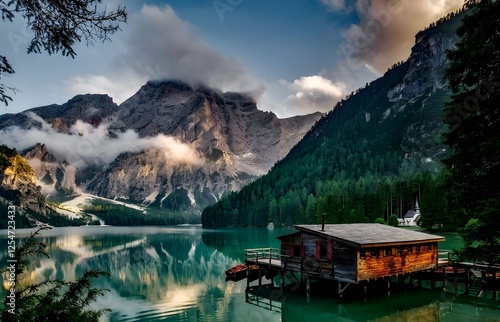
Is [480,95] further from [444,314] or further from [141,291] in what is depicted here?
[141,291]

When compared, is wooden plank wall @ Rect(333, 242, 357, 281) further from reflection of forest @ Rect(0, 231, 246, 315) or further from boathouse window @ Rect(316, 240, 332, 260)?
reflection of forest @ Rect(0, 231, 246, 315)

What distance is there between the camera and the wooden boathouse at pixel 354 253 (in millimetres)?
31422

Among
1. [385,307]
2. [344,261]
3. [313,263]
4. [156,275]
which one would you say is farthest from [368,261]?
[156,275]

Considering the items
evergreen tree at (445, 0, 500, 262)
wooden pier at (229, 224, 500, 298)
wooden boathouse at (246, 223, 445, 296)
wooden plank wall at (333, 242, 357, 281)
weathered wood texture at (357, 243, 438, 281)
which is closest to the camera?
evergreen tree at (445, 0, 500, 262)

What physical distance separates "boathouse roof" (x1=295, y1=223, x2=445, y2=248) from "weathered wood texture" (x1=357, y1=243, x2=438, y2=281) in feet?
2.89

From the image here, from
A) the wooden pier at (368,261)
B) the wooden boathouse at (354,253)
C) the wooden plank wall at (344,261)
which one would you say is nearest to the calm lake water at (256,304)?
the wooden pier at (368,261)

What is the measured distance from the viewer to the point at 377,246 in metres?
31.6

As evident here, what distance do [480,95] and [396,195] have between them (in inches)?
4565

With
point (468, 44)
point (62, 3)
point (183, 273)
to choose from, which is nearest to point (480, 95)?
point (468, 44)

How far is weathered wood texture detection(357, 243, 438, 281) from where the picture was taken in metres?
31.5

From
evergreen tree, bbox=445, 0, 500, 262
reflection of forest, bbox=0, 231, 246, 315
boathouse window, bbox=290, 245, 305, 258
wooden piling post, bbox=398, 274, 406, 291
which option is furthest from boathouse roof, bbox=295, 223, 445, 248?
evergreen tree, bbox=445, 0, 500, 262

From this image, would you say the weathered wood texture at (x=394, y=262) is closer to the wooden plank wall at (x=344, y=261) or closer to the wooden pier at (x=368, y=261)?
the wooden pier at (x=368, y=261)

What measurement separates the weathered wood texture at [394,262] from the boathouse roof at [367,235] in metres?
0.88

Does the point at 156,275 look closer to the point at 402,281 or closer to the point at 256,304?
the point at 256,304
